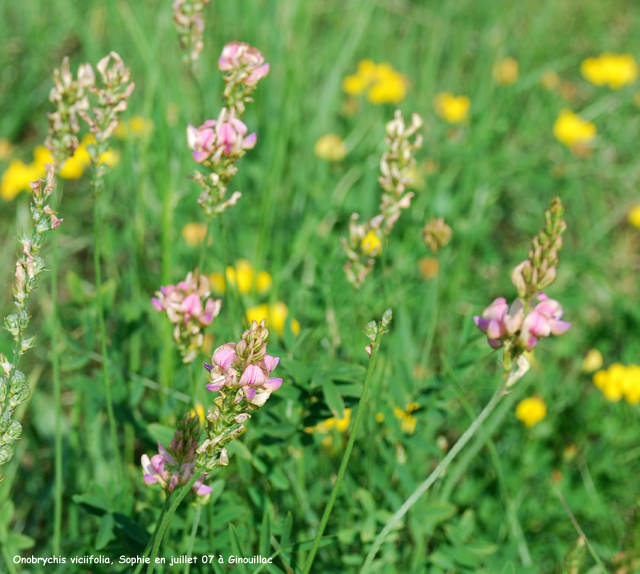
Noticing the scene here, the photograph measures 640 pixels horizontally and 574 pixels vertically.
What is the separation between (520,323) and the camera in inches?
41.2

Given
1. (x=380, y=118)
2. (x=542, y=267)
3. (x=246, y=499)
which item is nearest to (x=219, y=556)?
(x=246, y=499)

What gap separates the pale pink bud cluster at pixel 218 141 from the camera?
123 centimetres

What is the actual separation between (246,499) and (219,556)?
22 cm

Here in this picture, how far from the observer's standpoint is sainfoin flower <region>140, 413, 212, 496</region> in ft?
3.46

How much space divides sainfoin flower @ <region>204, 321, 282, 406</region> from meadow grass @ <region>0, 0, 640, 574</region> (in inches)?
17.0

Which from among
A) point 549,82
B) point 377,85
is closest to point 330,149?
point 377,85

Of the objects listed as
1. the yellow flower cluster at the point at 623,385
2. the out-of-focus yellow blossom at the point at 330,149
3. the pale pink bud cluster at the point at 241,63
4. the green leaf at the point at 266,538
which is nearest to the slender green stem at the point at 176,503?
the green leaf at the point at 266,538

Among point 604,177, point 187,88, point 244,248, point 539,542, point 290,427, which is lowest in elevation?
point 539,542

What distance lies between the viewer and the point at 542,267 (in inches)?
39.8

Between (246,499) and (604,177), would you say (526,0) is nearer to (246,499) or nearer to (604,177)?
(604,177)

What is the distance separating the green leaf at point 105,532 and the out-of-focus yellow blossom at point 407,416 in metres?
0.74

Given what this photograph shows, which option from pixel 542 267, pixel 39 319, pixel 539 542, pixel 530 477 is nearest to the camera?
pixel 542 267

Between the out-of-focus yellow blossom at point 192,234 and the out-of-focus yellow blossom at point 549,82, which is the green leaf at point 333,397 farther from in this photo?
the out-of-focus yellow blossom at point 549,82

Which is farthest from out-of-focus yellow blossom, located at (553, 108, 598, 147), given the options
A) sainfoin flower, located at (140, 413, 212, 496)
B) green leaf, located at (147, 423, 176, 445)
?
sainfoin flower, located at (140, 413, 212, 496)
